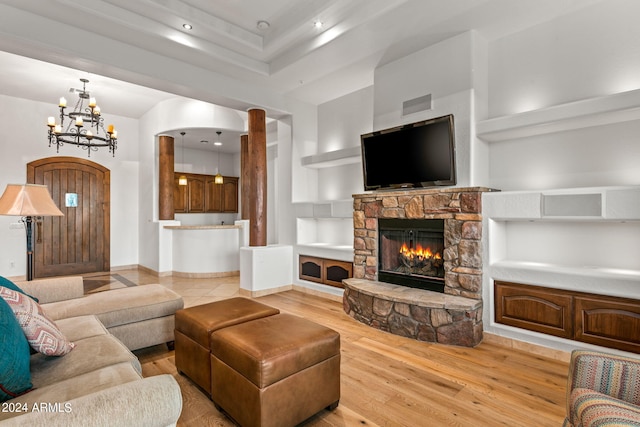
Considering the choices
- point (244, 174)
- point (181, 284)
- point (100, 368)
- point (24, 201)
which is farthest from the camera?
point (244, 174)

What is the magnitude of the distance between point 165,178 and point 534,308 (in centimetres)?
654

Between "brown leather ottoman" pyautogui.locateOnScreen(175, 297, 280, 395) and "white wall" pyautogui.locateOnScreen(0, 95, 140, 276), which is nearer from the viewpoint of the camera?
"brown leather ottoman" pyautogui.locateOnScreen(175, 297, 280, 395)

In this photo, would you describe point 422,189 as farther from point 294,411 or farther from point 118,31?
point 118,31

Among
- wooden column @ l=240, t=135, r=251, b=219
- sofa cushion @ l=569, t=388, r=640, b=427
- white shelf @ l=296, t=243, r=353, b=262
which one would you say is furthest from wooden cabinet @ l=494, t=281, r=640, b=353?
wooden column @ l=240, t=135, r=251, b=219

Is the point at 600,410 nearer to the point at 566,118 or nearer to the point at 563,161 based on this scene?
the point at 566,118

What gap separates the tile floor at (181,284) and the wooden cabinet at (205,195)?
2.08m

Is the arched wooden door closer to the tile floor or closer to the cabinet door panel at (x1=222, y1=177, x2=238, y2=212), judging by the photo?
the tile floor

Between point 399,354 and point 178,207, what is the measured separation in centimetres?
699

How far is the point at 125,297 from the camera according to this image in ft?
9.93

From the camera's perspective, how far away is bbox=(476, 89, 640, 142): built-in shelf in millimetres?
2643

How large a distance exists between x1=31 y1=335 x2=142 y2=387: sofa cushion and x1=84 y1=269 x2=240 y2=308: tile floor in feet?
8.63

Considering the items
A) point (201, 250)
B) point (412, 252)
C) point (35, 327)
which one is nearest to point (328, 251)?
point (412, 252)

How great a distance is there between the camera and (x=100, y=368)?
171cm

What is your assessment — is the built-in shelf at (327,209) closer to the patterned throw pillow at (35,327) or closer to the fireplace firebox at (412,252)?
the fireplace firebox at (412,252)
